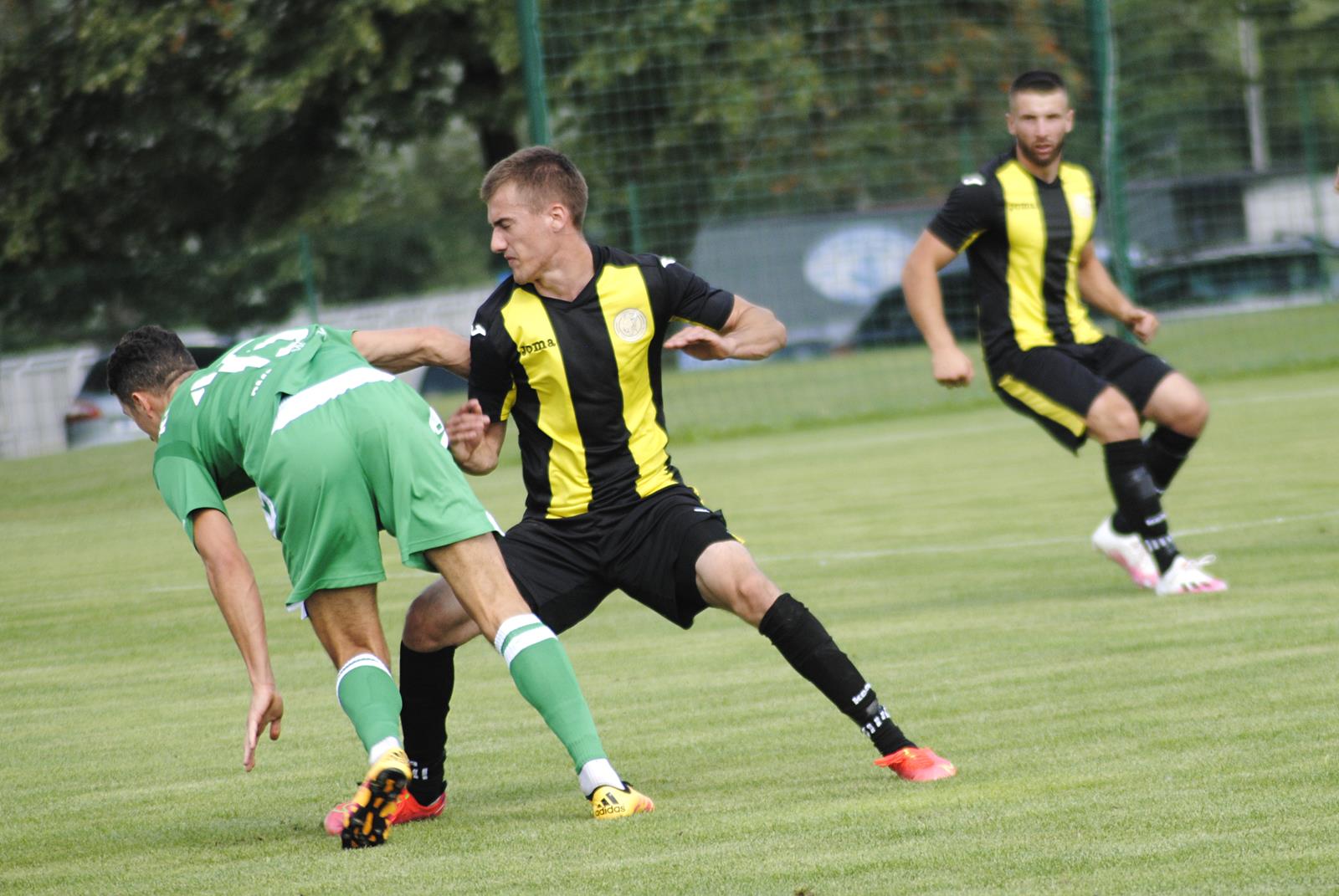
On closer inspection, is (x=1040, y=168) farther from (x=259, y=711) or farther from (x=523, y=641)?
(x=259, y=711)

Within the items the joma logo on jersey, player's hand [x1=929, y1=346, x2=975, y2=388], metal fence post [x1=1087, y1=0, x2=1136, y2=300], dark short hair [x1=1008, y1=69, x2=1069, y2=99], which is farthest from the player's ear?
metal fence post [x1=1087, y1=0, x2=1136, y2=300]

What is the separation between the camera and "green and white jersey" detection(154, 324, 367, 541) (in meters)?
4.79

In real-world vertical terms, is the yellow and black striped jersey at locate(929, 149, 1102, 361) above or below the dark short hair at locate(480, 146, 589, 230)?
below

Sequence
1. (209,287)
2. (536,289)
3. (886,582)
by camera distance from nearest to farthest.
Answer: (536,289), (886,582), (209,287)

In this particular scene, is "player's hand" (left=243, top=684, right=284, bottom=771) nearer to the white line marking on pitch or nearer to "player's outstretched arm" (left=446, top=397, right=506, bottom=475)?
"player's outstretched arm" (left=446, top=397, right=506, bottom=475)

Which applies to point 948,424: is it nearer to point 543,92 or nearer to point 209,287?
point 543,92

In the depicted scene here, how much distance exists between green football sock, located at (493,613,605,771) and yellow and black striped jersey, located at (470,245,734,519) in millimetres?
622

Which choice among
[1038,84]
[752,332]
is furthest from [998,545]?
[752,332]

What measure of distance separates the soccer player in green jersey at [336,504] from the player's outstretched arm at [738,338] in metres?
0.80

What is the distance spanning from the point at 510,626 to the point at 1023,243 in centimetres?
421

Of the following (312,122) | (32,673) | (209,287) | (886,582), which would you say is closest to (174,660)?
(32,673)

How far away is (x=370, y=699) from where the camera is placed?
15.9 ft

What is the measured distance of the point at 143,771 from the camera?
5.81 m

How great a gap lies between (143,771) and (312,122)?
2649 cm
